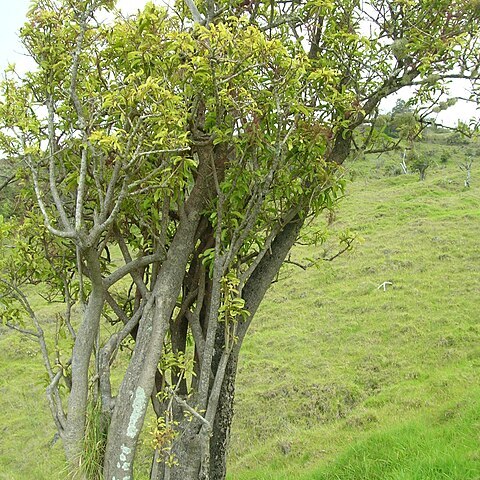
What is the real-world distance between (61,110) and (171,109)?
52.5 inches

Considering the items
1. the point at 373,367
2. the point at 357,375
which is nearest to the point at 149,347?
the point at 357,375

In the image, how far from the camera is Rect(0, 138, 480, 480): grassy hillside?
8055 mm

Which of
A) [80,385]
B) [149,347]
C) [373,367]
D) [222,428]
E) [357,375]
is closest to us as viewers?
[80,385]

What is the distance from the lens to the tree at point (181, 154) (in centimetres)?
405

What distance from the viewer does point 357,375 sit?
15.6 m

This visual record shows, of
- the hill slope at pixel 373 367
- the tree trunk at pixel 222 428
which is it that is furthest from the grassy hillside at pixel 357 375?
the tree trunk at pixel 222 428

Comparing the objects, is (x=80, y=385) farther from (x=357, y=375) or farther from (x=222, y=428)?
(x=357, y=375)

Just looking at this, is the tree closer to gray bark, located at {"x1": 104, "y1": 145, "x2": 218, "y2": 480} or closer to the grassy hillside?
gray bark, located at {"x1": 104, "y1": 145, "x2": 218, "y2": 480}

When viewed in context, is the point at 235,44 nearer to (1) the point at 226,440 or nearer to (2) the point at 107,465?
(2) the point at 107,465

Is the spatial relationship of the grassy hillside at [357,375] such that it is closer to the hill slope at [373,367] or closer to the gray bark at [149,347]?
the hill slope at [373,367]

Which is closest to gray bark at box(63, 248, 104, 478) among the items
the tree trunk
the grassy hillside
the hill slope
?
the grassy hillside

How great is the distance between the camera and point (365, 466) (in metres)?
7.21

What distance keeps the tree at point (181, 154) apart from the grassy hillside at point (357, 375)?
0.91 meters

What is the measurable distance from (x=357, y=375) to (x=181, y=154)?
12.6 metres
